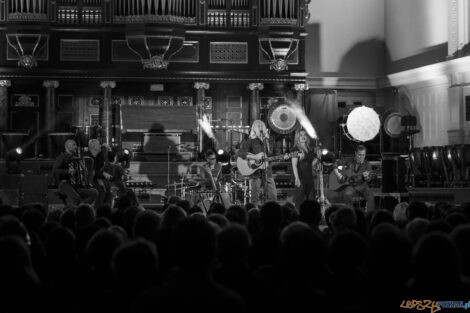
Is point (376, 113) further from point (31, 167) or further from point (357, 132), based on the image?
point (31, 167)

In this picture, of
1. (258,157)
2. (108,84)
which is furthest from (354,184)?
(108,84)

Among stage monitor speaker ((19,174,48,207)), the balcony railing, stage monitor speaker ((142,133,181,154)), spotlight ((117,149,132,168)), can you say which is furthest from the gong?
stage monitor speaker ((19,174,48,207))

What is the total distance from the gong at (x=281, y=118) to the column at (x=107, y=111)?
4.61m

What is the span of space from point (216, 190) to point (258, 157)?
1.22 meters

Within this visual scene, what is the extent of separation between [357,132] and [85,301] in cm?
1924

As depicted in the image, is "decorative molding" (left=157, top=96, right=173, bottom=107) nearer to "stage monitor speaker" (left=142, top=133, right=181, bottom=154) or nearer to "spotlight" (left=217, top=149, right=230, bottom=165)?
"stage monitor speaker" (left=142, top=133, right=181, bottom=154)

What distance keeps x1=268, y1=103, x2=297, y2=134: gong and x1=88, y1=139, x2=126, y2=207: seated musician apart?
6.85m

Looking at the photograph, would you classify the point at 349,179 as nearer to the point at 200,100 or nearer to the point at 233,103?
the point at 200,100

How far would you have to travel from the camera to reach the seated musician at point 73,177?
→ 1739 centimetres

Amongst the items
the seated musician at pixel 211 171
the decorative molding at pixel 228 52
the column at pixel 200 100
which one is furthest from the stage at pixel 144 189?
the decorative molding at pixel 228 52

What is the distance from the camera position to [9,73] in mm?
23375

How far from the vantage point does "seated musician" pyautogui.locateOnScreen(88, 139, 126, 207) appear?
17.9m

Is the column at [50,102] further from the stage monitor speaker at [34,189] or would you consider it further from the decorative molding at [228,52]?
the stage monitor speaker at [34,189]

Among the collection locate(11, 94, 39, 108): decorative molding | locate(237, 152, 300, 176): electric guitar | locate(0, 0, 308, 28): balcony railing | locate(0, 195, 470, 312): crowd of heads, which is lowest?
locate(0, 195, 470, 312): crowd of heads
